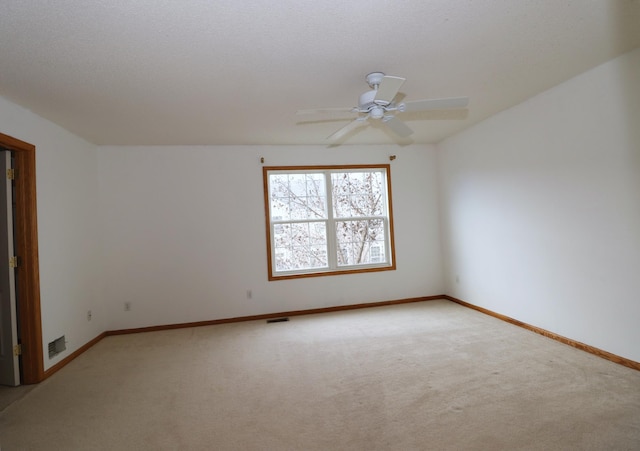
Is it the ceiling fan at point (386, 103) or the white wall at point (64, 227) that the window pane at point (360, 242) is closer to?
the ceiling fan at point (386, 103)

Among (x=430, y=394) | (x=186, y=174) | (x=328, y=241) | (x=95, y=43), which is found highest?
(x=95, y=43)

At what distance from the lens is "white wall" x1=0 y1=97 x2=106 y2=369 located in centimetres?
314

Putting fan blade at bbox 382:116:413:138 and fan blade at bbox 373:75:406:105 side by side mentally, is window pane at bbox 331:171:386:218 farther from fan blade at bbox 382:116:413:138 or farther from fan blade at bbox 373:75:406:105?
fan blade at bbox 373:75:406:105

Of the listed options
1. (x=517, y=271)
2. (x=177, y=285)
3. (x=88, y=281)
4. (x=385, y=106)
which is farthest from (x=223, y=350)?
(x=517, y=271)

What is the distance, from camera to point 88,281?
13.0 feet

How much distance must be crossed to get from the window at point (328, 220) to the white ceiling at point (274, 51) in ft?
5.08

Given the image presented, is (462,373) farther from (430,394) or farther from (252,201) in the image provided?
(252,201)

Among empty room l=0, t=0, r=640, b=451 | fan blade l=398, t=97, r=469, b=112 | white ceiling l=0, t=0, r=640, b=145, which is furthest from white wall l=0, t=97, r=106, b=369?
fan blade l=398, t=97, r=469, b=112

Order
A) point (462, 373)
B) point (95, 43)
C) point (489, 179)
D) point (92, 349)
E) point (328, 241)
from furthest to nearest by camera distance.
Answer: point (328, 241) < point (489, 179) < point (92, 349) < point (462, 373) < point (95, 43)

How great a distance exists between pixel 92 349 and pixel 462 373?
12.4 feet

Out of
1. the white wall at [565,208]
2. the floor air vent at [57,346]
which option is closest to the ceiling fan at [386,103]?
the white wall at [565,208]

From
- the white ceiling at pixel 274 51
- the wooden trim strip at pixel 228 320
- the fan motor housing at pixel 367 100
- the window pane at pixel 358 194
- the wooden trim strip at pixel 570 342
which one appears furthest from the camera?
the window pane at pixel 358 194

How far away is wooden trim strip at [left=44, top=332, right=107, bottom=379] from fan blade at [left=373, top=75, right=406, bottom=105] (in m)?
3.64

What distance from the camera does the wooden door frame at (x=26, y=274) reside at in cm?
297
